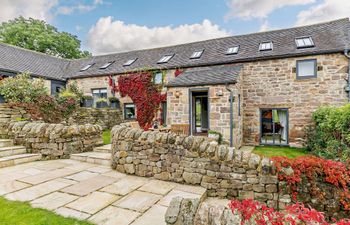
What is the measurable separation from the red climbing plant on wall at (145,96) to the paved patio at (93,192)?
755 centimetres

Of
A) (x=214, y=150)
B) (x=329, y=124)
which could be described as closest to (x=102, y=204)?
(x=214, y=150)

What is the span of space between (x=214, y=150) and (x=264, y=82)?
7862 millimetres

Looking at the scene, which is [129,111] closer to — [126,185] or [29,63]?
[29,63]

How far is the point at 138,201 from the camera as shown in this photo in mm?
3744

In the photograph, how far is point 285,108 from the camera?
1021 cm

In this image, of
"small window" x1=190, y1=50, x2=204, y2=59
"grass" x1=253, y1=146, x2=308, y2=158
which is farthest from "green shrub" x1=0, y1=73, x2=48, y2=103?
"grass" x1=253, y1=146, x2=308, y2=158

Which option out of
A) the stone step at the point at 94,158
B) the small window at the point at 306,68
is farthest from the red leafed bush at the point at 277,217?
the small window at the point at 306,68

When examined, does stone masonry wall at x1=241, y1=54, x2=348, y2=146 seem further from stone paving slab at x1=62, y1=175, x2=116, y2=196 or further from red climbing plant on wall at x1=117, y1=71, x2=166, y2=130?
stone paving slab at x1=62, y1=175, x2=116, y2=196

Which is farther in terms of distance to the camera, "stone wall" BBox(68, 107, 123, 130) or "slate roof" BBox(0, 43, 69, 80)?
"slate roof" BBox(0, 43, 69, 80)

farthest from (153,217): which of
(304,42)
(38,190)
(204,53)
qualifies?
(304,42)

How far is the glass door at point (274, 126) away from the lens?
1029 cm

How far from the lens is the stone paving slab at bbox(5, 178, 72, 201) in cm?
374

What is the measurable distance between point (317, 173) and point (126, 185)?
430 centimetres

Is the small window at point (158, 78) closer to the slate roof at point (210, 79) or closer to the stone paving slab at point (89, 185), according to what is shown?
the slate roof at point (210, 79)
